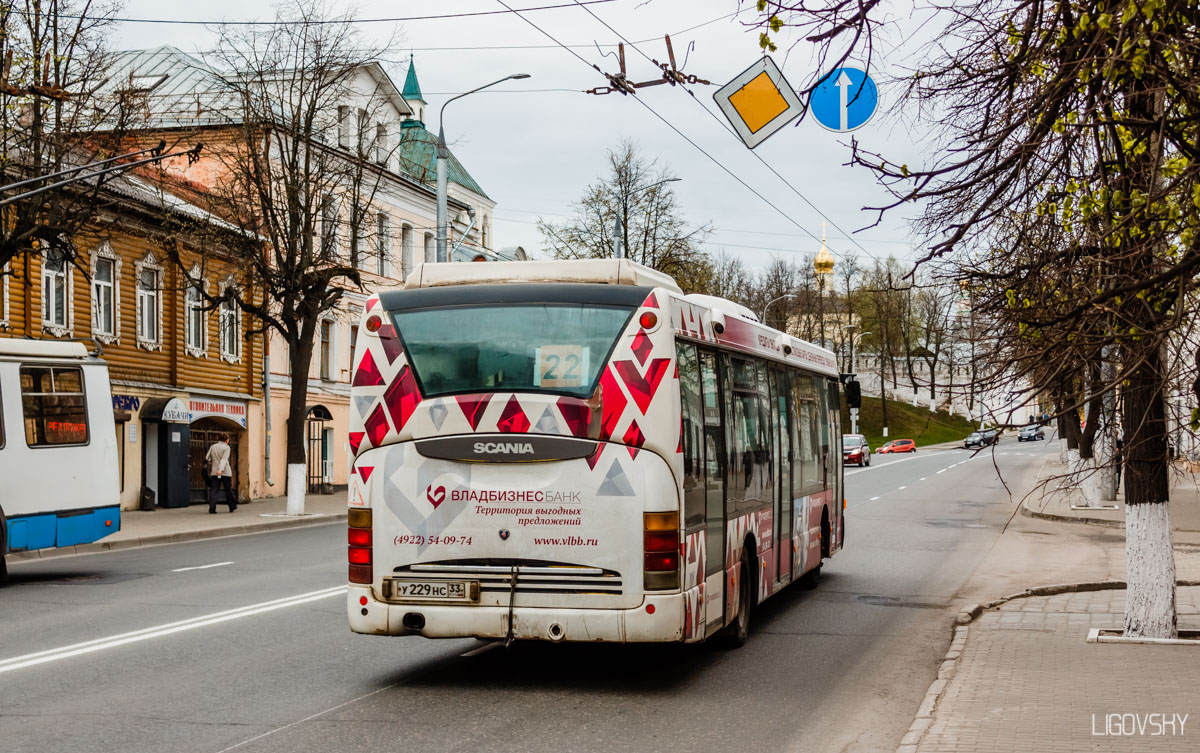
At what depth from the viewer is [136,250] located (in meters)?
33.9

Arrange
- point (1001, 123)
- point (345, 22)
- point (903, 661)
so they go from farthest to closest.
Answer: point (345, 22) → point (903, 661) → point (1001, 123)

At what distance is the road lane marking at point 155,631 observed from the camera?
33.3 feet

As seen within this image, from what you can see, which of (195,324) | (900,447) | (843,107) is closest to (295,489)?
(195,324)

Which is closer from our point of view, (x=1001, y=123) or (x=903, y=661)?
(x=1001, y=123)

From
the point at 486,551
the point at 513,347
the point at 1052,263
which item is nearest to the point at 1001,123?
the point at 1052,263

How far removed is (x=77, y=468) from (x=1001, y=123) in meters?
14.0

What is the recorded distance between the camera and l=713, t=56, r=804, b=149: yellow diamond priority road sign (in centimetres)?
1278

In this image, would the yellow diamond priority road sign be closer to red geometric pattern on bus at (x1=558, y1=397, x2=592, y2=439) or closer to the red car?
red geometric pattern on bus at (x1=558, y1=397, x2=592, y2=439)

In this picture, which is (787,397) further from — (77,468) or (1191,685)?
(77,468)

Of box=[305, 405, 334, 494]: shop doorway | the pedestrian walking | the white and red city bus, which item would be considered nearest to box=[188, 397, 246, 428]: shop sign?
the pedestrian walking

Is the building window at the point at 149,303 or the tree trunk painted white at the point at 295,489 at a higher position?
the building window at the point at 149,303

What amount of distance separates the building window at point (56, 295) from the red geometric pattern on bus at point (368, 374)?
23.0 metres

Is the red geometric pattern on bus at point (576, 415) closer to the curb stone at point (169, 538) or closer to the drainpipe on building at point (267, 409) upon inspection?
the curb stone at point (169, 538)

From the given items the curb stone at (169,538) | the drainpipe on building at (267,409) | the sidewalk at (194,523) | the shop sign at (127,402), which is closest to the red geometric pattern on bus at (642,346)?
the curb stone at (169,538)
